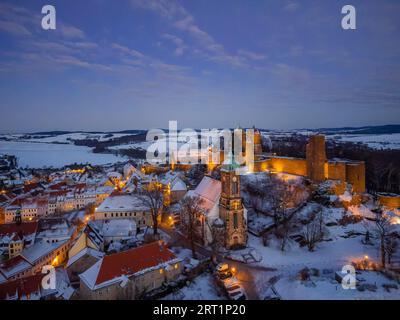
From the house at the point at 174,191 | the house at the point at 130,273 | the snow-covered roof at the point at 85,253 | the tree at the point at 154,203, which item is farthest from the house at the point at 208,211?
the house at the point at 174,191

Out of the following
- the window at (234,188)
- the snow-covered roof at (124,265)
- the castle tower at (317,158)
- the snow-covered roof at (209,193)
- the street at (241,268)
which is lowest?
the street at (241,268)

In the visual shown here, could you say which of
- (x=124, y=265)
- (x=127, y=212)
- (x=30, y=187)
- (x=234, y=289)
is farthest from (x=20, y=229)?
(x=30, y=187)

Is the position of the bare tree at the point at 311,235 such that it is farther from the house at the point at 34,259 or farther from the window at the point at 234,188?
the house at the point at 34,259

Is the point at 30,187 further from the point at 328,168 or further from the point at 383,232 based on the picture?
the point at 383,232

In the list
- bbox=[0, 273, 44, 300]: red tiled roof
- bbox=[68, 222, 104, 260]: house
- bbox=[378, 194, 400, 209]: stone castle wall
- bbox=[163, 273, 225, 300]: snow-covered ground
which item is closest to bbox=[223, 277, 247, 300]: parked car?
bbox=[163, 273, 225, 300]: snow-covered ground

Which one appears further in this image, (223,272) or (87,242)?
(87,242)

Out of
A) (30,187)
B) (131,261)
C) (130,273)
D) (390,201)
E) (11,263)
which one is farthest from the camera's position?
(30,187)
